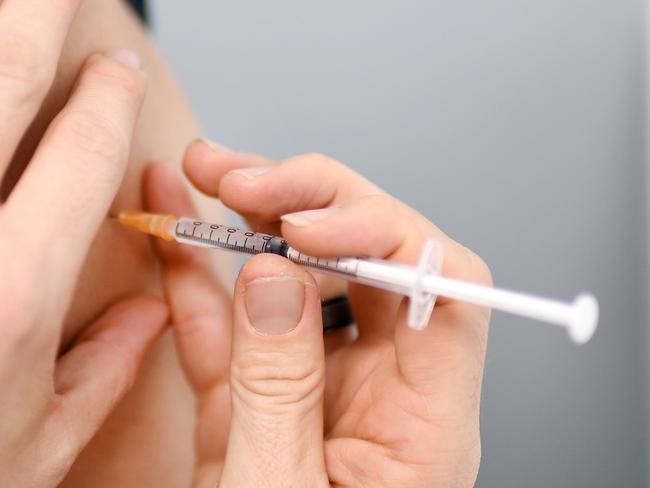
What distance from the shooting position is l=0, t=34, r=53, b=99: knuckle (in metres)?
0.60

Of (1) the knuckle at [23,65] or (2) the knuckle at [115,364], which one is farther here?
(2) the knuckle at [115,364]

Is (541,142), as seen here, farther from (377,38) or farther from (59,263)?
(59,263)

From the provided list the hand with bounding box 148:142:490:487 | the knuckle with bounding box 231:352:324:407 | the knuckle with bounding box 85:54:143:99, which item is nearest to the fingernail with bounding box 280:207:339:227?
the hand with bounding box 148:142:490:487

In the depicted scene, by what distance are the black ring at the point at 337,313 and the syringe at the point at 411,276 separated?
0.21m

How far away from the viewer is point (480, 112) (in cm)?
131

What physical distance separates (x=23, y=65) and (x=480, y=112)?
94cm

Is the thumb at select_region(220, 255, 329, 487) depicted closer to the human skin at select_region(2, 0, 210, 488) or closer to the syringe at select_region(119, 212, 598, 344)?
the syringe at select_region(119, 212, 598, 344)

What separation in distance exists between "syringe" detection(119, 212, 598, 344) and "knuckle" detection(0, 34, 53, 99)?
9.9 inches

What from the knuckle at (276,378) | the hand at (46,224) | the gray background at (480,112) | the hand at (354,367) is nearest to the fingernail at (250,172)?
the hand at (354,367)

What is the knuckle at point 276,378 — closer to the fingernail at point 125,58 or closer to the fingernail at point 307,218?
the fingernail at point 307,218

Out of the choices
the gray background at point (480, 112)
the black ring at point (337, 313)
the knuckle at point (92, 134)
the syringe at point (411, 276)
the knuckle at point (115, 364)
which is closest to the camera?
the syringe at point (411, 276)

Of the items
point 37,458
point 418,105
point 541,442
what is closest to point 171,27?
point 418,105

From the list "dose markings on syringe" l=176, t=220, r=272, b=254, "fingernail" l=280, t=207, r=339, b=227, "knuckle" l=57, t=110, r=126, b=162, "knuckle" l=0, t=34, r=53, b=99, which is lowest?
"dose markings on syringe" l=176, t=220, r=272, b=254

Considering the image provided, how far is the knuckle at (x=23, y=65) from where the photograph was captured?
0.60 metres
